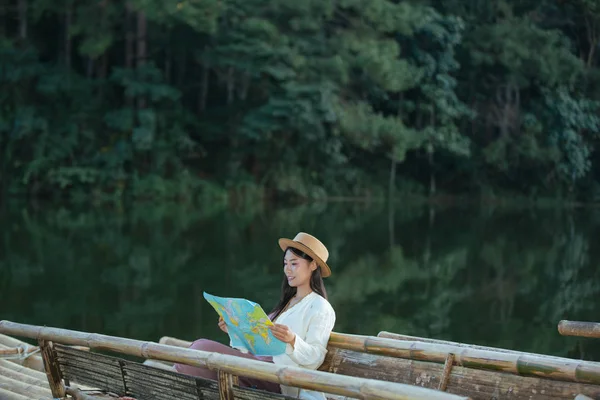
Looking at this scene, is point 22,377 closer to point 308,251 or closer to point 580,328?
point 308,251

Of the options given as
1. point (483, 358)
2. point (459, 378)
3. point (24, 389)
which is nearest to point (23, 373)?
point (24, 389)

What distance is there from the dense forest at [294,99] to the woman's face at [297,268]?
18.5 meters

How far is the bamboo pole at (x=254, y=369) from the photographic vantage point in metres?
2.68

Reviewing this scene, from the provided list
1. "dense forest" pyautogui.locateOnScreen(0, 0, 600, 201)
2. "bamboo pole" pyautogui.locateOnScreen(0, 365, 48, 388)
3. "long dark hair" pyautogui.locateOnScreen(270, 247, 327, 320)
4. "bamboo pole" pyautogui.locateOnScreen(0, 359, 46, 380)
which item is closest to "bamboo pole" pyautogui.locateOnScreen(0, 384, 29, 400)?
"bamboo pole" pyautogui.locateOnScreen(0, 365, 48, 388)

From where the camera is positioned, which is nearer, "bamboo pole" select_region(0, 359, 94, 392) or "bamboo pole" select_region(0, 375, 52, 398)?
"bamboo pole" select_region(0, 375, 52, 398)

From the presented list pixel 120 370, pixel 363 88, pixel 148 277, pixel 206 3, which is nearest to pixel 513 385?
pixel 120 370

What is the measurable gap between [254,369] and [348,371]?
1.00m

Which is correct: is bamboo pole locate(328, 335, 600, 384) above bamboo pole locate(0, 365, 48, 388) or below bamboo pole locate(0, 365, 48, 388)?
above

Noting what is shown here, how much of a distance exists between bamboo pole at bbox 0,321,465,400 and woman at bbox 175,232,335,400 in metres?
0.32

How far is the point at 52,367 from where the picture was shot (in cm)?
406

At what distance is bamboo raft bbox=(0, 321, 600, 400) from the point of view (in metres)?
3.01

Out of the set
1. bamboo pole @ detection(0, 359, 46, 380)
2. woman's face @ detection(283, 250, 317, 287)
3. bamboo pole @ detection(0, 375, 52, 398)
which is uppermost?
woman's face @ detection(283, 250, 317, 287)

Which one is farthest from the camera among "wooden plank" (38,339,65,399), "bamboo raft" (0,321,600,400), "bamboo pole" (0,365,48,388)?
"bamboo pole" (0,365,48,388)

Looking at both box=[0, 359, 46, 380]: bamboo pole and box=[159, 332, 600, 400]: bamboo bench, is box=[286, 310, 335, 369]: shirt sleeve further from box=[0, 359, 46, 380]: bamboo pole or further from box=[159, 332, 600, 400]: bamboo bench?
box=[0, 359, 46, 380]: bamboo pole
